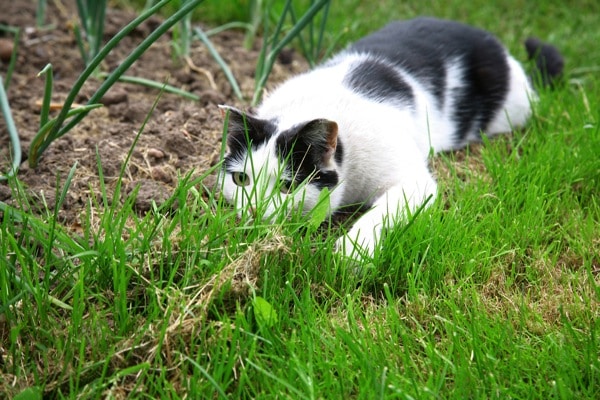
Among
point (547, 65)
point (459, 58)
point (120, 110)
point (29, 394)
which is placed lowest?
point (29, 394)

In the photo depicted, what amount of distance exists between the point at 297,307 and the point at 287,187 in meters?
0.45

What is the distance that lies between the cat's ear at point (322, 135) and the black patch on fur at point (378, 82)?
0.54 meters

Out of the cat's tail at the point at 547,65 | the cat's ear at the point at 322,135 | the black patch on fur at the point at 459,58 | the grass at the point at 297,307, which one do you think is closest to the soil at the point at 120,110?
the grass at the point at 297,307

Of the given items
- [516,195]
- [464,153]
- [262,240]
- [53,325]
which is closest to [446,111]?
[464,153]

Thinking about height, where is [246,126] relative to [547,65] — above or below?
above

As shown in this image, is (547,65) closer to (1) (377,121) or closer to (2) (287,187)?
(1) (377,121)

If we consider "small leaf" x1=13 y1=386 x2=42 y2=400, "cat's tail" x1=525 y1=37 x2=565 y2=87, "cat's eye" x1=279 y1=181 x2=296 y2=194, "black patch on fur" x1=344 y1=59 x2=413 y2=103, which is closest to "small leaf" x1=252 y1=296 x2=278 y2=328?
"cat's eye" x1=279 y1=181 x2=296 y2=194

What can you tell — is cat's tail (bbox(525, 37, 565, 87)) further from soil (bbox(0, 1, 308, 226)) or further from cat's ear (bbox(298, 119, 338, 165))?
cat's ear (bbox(298, 119, 338, 165))

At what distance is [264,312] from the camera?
175 centimetres

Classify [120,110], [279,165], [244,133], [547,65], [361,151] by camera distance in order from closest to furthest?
[279,165], [244,133], [361,151], [120,110], [547,65]

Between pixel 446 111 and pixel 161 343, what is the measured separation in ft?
6.07

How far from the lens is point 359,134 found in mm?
2395

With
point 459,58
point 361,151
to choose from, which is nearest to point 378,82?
point 361,151

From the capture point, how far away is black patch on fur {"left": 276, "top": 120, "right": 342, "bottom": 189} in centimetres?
206
